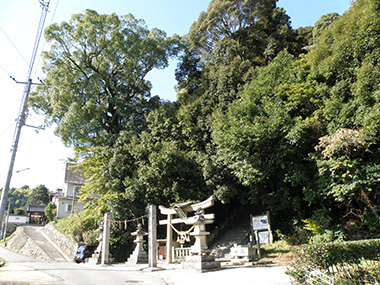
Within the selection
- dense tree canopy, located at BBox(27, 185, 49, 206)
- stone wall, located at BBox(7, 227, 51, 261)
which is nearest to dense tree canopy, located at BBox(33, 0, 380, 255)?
stone wall, located at BBox(7, 227, 51, 261)

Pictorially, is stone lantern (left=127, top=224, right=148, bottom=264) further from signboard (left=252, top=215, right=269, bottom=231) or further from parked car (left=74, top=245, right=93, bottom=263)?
signboard (left=252, top=215, right=269, bottom=231)

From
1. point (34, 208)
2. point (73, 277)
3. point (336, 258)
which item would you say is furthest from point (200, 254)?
point (34, 208)

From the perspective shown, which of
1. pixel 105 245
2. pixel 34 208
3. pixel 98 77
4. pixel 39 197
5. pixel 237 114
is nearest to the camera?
pixel 105 245

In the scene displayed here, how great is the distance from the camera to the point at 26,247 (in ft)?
73.8

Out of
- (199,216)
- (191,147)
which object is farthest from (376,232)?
(191,147)

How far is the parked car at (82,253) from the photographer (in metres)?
16.9

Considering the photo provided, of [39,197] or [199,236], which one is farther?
[39,197]

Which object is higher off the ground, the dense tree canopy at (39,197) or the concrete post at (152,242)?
the dense tree canopy at (39,197)

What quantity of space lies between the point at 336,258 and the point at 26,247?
25259 millimetres

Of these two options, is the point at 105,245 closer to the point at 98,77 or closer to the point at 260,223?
the point at 260,223

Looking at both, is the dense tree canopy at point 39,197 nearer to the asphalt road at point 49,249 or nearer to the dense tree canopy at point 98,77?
the asphalt road at point 49,249

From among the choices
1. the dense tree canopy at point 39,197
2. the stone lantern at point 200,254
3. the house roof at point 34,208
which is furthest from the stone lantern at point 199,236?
the dense tree canopy at point 39,197

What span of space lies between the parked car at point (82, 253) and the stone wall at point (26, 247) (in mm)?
3057

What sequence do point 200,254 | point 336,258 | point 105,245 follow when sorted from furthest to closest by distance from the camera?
1. point 105,245
2. point 200,254
3. point 336,258
